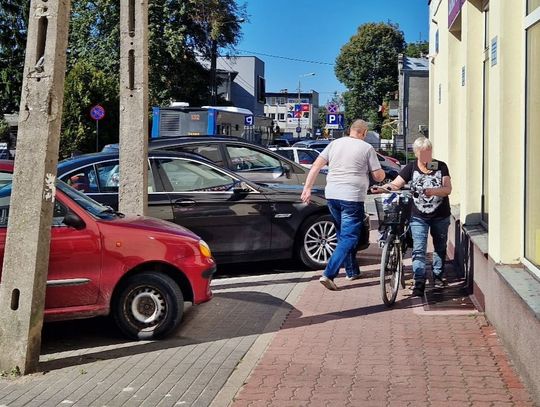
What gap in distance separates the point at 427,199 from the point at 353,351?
2589 millimetres

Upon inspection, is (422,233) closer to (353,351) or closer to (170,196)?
(353,351)


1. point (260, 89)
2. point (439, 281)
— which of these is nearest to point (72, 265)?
point (439, 281)

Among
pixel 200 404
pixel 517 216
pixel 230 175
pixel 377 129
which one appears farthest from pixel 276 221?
pixel 377 129

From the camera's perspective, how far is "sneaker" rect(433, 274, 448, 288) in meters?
8.72

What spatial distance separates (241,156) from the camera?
13.0 meters

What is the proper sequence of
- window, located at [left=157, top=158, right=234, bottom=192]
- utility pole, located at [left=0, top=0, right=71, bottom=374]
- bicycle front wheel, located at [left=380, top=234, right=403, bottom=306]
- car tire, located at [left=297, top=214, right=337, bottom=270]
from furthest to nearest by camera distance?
1. car tire, located at [left=297, top=214, right=337, bottom=270]
2. window, located at [left=157, top=158, right=234, bottom=192]
3. bicycle front wheel, located at [left=380, top=234, right=403, bottom=306]
4. utility pole, located at [left=0, top=0, right=71, bottom=374]

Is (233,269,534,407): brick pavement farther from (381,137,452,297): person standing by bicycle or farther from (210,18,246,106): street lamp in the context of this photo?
(210,18,246,106): street lamp

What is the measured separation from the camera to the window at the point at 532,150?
19.4ft

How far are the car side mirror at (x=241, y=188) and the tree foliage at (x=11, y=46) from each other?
4311 cm

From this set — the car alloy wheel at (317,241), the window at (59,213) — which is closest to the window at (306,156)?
the car alloy wheel at (317,241)

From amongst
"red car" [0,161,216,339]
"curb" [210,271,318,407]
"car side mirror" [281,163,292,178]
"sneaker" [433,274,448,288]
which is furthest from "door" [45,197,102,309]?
"car side mirror" [281,163,292,178]

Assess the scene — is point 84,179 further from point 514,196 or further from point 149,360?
point 514,196

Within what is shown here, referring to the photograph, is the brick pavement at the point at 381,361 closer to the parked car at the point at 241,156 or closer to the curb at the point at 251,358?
the curb at the point at 251,358

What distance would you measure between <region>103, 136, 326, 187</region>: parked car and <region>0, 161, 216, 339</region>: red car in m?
5.38
